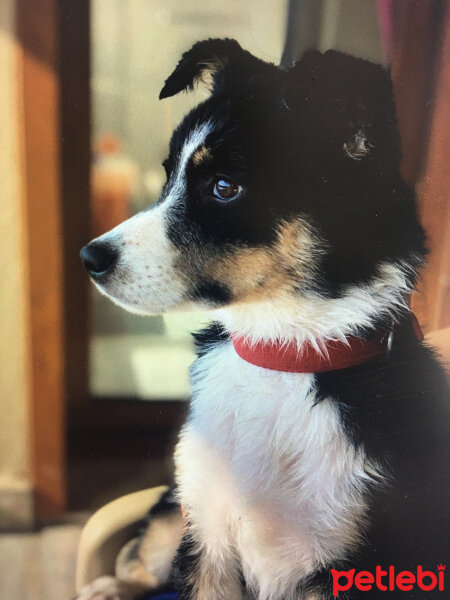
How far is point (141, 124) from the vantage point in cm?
80

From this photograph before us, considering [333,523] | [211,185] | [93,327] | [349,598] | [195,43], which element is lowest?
[349,598]

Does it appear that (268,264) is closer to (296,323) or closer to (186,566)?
(296,323)

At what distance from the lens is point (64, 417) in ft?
2.93

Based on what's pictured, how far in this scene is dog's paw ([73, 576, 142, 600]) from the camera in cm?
90

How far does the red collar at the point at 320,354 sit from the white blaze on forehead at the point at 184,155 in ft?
0.89

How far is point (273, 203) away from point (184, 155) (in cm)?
16

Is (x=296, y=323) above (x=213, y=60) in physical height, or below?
below

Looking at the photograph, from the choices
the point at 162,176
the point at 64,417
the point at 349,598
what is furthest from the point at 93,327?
the point at 349,598

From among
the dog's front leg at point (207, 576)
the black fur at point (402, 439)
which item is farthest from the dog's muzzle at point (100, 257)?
the dog's front leg at point (207, 576)

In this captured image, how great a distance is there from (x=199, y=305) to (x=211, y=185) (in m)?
0.18

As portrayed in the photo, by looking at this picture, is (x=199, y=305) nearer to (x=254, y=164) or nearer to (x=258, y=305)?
(x=258, y=305)

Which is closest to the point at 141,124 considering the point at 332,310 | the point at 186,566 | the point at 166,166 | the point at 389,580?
the point at 166,166

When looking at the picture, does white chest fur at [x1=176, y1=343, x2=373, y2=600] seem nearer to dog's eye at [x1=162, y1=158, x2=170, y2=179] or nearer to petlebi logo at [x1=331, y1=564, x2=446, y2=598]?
petlebi logo at [x1=331, y1=564, x2=446, y2=598]

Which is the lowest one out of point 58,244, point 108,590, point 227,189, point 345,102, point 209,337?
point 108,590
